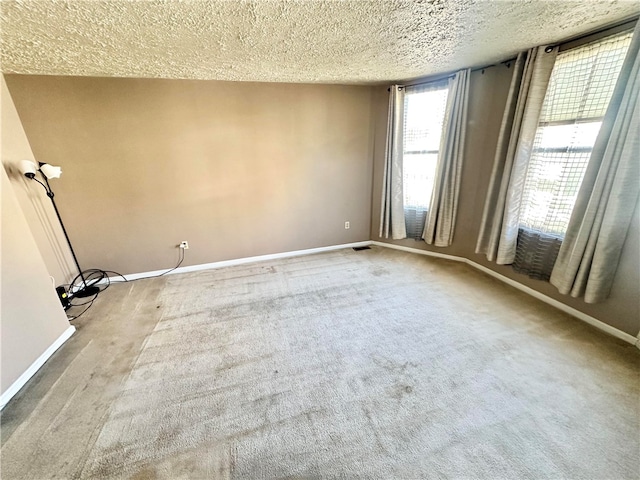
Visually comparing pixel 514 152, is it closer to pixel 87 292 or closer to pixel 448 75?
pixel 448 75

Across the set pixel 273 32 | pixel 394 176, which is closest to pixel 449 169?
pixel 394 176

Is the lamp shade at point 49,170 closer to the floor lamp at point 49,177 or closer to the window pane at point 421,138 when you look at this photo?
the floor lamp at point 49,177

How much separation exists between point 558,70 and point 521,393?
2482mm

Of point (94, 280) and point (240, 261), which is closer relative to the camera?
point (94, 280)

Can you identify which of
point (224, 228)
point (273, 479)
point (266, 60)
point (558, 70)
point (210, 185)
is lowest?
point (273, 479)

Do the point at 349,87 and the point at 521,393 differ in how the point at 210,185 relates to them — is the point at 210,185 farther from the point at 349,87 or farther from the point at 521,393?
the point at 521,393

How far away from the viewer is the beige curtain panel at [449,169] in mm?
2762

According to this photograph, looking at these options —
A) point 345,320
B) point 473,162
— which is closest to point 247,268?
point 345,320

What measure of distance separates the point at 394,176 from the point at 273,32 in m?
2.24

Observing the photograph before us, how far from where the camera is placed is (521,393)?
1548mm

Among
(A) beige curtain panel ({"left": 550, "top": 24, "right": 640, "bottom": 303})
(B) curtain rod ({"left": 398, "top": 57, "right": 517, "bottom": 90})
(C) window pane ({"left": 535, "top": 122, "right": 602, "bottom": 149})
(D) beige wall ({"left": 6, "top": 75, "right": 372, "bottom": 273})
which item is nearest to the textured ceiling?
(B) curtain rod ({"left": 398, "top": 57, "right": 517, "bottom": 90})

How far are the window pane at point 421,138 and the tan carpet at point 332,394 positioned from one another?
144 centimetres

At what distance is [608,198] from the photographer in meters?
1.82

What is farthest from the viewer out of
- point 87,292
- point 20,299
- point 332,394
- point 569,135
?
point 87,292
